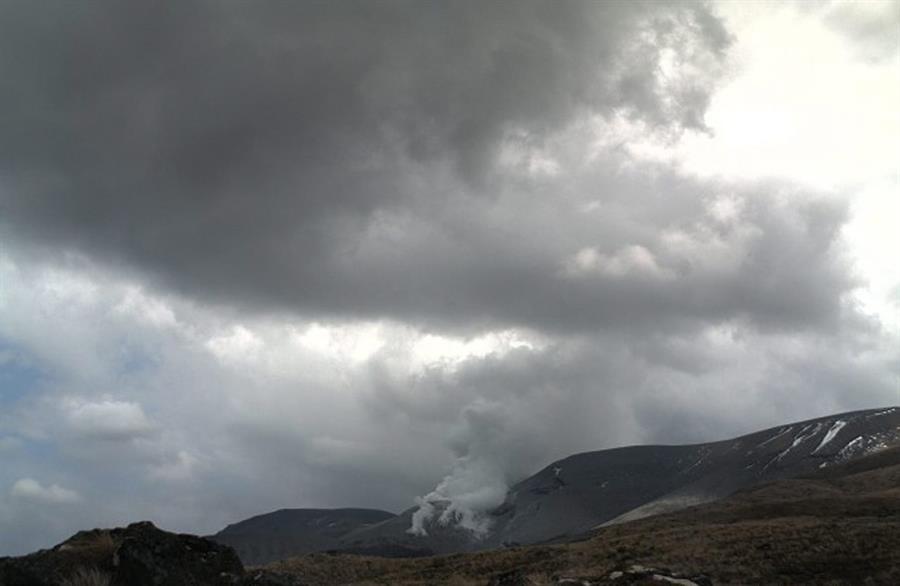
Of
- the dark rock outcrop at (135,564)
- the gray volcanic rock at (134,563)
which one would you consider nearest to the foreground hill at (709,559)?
the dark rock outcrop at (135,564)

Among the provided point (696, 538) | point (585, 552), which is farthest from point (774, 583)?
point (585, 552)

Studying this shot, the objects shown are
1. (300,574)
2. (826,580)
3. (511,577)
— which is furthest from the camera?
(300,574)

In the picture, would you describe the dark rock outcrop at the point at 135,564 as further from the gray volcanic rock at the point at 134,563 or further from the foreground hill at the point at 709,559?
the foreground hill at the point at 709,559

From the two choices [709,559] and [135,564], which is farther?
[709,559]

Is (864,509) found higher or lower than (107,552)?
lower

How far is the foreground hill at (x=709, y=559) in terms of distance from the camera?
40250mm

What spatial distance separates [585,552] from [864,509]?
39.3 metres

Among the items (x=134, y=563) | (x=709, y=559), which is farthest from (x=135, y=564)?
(x=709, y=559)

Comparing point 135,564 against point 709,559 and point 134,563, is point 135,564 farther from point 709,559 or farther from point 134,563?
point 709,559

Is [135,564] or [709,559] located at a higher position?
[135,564]

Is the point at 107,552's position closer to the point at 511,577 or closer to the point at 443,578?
the point at 511,577

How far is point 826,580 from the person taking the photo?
40281 millimetres

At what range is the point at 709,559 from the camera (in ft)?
166

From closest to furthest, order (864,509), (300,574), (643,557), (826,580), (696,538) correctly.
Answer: (826,580) → (643,557) → (696,538) → (300,574) → (864,509)
